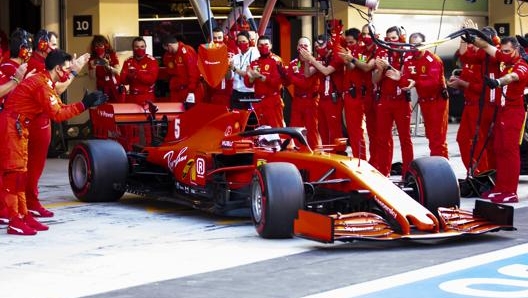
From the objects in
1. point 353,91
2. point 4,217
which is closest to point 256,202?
point 4,217

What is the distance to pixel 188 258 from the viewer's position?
9.48 m

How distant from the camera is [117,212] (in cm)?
1237

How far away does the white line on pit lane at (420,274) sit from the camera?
7.89 metres

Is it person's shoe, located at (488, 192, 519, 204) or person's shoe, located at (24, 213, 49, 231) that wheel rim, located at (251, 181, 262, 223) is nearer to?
person's shoe, located at (24, 213, 49, 231)

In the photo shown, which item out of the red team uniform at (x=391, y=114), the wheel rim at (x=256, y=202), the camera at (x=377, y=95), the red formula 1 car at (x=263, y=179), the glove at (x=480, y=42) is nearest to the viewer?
Answer: the red formula 1 car at (x=263, y=179)

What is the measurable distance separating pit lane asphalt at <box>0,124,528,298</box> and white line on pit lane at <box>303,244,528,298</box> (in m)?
0.11

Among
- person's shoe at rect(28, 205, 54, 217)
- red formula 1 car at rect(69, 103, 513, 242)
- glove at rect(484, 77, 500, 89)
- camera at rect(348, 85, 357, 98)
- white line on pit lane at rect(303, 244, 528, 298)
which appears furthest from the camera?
camera at rect(348, 85, 357, 98)

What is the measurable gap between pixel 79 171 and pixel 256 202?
3482 mm

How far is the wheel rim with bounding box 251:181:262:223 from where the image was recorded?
1038 cm

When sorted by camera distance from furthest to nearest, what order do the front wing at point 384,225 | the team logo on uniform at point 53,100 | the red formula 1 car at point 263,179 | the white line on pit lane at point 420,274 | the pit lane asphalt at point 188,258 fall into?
the team logo on uniform at point 53,100
the red formula 1 car at point 263,179
the front wing at point 384,225
the pit lane asphalt at point 188,258
the white line on pit lane at point 420,274

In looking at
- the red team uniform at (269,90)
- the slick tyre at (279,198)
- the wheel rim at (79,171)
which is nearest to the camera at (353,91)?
the red team uniform at (269,90)

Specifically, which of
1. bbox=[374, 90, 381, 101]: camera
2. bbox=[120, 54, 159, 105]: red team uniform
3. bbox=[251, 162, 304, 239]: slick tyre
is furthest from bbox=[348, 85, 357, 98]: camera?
bbox=[251, 162, 304, 239]: slick tyre

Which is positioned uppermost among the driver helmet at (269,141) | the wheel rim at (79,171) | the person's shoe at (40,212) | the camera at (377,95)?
the camera at (377,95)

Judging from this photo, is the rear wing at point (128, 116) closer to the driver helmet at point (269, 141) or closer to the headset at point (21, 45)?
the driver helmet at point (269, 141)
